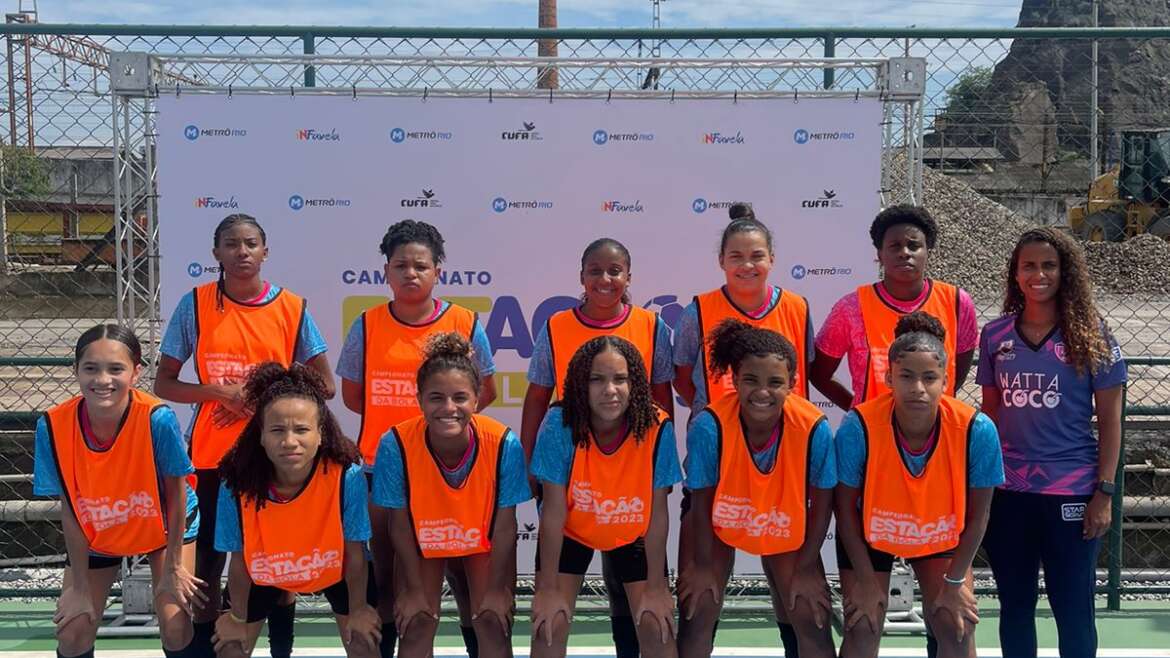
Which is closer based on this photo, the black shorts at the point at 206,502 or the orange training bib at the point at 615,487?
the orange training bib at the point at 615,487

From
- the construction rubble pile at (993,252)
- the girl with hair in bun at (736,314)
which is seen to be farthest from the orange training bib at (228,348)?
the construction rubble pile at (993,252)

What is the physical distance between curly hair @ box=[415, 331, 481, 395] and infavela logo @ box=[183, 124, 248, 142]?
61.3 inches

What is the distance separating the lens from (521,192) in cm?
451

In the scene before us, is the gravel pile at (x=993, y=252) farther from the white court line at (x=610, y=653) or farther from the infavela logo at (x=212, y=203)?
the infavela logo at (x=212, y=203)

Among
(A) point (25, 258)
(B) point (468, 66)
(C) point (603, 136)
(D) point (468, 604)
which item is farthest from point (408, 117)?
(A) point (25, 258)

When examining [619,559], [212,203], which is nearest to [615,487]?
[619,559]

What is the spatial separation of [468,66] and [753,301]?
161cm

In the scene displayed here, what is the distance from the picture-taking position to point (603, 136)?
4480mm

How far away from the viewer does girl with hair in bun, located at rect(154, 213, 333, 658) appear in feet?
12.0

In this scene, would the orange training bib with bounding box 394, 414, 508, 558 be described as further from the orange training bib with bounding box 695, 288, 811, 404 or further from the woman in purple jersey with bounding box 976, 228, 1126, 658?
the woman in purple jersey with bounding box 976, 228, 1126, 658

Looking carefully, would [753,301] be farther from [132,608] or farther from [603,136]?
[132,608]

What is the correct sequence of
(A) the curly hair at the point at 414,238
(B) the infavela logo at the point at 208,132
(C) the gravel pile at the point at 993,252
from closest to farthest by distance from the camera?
(A) the curly hair at the point at 414,238, (B) the infavela logo at the point at 208,132, (C) the gravel pile at the point at 993,252

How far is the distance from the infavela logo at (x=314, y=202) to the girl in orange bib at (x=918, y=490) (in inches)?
94.3

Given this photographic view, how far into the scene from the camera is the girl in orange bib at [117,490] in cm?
339
